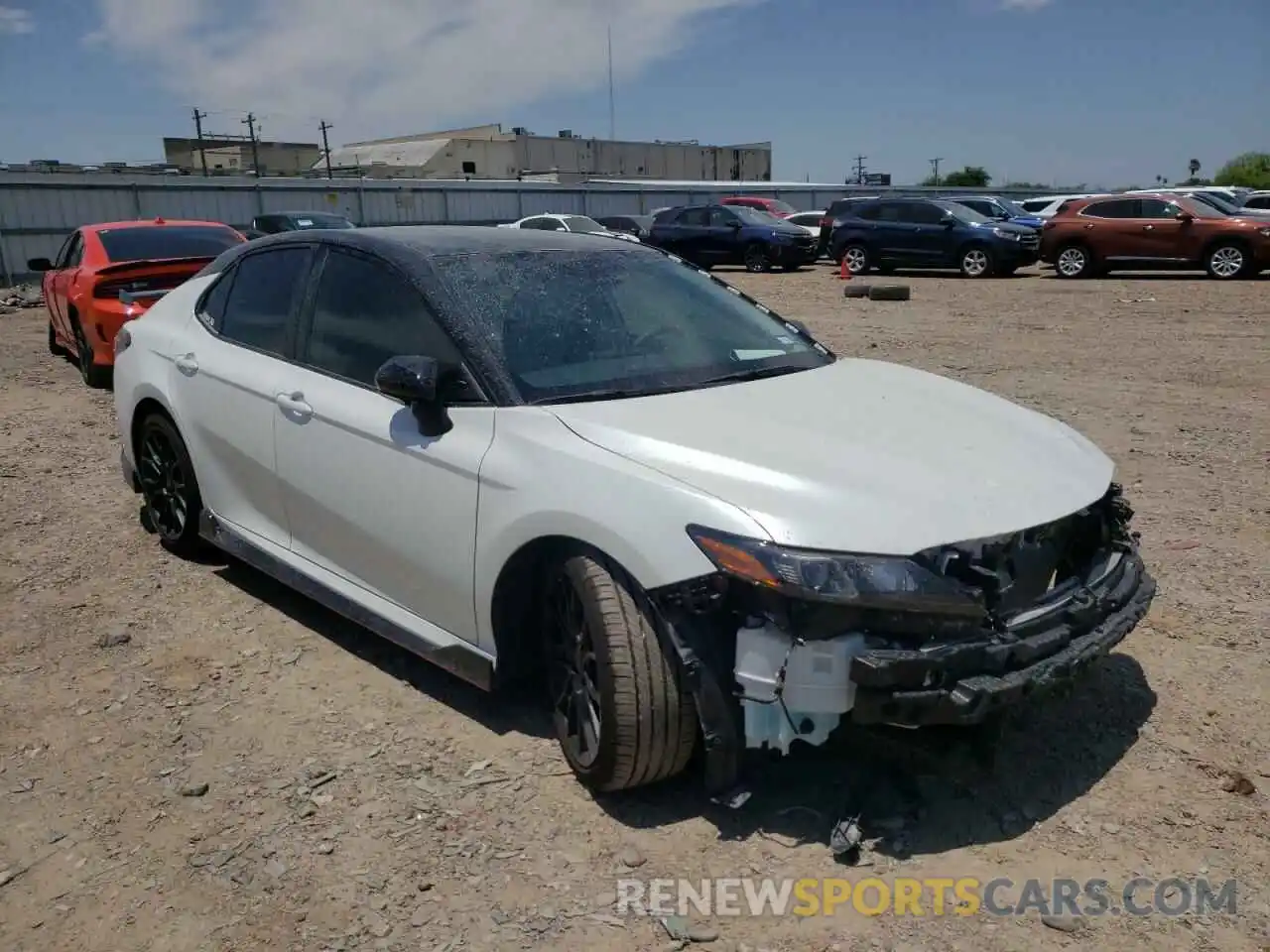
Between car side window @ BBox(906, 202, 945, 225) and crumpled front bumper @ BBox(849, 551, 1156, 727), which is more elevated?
car side window @ BBox(906, 202, 945, 225)

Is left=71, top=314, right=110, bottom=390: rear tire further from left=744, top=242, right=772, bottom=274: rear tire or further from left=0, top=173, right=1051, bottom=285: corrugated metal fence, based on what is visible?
left=744, top=242, right=772, bottom=274: rear tire

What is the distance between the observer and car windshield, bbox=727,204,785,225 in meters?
24.8

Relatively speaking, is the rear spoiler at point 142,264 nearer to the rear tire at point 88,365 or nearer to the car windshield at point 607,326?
the rear tire at point 88,365

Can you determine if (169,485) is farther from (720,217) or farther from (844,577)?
(720,217)

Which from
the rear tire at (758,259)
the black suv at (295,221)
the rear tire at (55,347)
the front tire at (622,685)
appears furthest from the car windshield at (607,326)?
the rear tire at (758,259)

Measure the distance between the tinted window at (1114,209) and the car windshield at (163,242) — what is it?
54.7 feet

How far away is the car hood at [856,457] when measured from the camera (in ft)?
8.96

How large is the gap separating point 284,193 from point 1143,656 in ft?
106

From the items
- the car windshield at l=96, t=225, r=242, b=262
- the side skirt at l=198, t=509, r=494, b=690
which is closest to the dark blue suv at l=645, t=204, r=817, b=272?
the car windshield at l=96, t=225, r=242, b=262

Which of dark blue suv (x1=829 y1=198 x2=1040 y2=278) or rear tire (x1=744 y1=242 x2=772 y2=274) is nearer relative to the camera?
dark blue suv (x1=829 y1=198 x2=1040 y2=278)

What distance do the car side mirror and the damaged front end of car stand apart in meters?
1.05

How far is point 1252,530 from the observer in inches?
210

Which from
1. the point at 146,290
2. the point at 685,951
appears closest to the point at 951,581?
the point at 685,951

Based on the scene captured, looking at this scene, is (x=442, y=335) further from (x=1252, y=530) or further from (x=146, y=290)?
(x=146, y=290)
